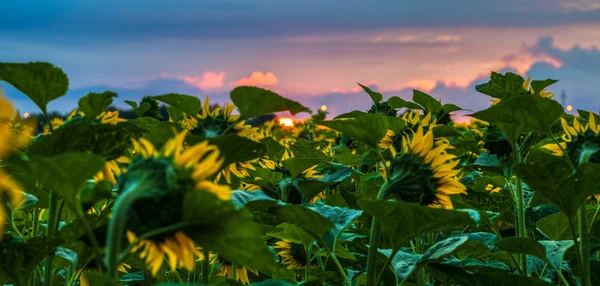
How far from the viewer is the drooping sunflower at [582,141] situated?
2.00m

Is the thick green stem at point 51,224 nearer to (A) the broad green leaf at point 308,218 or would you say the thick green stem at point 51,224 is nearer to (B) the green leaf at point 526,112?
(A) the broad green leaf at point 308,218

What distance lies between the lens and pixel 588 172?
5.74ft

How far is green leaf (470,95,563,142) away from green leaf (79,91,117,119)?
0.99 metres

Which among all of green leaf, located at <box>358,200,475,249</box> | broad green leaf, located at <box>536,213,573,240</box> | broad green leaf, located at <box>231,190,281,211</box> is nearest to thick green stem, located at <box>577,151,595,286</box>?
broad green leaf, located at <box>536,213,573,240</box>

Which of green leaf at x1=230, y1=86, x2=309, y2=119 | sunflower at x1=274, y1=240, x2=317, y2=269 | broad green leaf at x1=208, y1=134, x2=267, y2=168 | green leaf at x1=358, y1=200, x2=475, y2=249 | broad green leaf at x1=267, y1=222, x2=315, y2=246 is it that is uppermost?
green leaf at x1=230, y1=86, x2=309, y2=119

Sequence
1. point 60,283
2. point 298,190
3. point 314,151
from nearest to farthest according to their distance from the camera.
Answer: point 60,283 < point 298,190 < point 314,151

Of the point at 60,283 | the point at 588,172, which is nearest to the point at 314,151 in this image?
the point at 60,283

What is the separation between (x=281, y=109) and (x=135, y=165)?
1.59 feet

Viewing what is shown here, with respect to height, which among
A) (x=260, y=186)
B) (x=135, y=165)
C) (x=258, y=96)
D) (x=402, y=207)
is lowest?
(x=260, y=186)

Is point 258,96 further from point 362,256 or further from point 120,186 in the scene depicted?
point 362,256

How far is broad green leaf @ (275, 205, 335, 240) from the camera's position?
1683 mm

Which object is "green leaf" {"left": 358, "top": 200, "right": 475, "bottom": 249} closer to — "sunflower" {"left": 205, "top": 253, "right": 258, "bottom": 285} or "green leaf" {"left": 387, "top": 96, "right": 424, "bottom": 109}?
"sunflower" {"left": 205, "top": 253, "right": 258, "bottom": 285}

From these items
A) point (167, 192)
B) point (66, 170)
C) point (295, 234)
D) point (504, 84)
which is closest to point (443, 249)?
point (295, 234)

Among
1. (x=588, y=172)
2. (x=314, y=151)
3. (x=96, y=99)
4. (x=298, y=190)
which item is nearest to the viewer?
(x=96, y=99)
